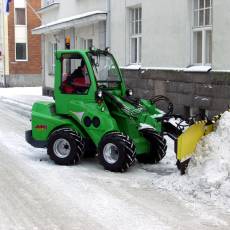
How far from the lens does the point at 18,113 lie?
16328 mm

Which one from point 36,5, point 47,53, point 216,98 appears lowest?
point 216,98

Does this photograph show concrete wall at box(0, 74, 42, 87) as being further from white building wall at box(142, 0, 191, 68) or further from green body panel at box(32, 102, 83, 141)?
green body panel at box(32, 102, 83, 141)

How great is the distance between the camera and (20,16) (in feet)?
115

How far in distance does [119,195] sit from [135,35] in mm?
9734

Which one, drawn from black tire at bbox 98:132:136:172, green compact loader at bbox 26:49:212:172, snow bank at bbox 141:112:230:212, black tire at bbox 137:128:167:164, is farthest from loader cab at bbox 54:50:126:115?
snow bank at bbox 141:112:230:212

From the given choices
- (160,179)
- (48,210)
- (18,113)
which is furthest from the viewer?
(18,113)

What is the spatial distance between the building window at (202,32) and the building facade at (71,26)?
4.56m

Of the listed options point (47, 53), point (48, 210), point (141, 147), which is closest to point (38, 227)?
point (48, 210)

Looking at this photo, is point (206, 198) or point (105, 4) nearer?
point (206, 198)

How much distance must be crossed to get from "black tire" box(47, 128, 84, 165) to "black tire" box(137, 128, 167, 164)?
1.03 meters

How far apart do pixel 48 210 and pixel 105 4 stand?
12167mm

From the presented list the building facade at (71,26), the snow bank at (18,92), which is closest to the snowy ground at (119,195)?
the building facade at (71,26)

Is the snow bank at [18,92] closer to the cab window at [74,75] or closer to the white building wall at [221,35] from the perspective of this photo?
the white building wall at [221,35]

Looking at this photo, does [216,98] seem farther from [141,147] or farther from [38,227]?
[38,227]
